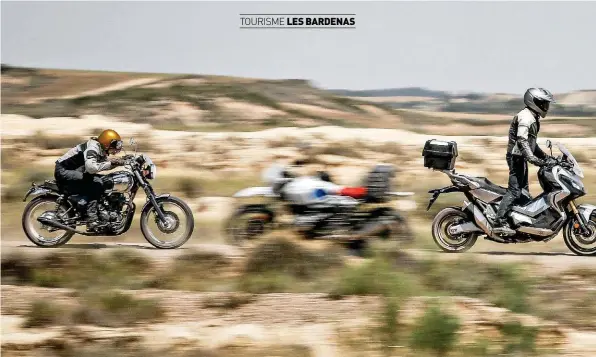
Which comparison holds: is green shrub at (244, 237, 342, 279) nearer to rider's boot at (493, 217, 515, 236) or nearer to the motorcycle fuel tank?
the motorcycle fuel tank

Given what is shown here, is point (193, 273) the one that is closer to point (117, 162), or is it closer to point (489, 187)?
point (117, 162)

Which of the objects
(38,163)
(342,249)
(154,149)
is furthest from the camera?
(154,149)

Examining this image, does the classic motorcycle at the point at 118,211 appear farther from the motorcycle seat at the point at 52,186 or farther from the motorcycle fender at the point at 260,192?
the motorcycle fender at the point at 260,192

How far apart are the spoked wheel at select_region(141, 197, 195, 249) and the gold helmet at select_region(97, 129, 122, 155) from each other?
89 cm

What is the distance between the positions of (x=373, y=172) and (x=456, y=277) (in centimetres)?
269

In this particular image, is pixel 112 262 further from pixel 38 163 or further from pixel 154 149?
pixel 154 149

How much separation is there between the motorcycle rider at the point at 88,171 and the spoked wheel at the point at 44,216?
0.90ft

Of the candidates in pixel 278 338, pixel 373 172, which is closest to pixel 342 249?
pixel 373 172

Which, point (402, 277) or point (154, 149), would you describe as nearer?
point (402, 277)

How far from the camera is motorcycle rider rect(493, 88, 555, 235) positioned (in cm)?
1241

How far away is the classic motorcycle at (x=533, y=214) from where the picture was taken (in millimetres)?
12352

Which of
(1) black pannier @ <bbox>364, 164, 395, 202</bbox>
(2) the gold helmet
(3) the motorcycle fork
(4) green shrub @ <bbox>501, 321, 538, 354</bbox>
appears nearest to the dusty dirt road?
(3) the motorcycle fork

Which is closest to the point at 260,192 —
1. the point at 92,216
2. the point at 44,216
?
the point at 92,216

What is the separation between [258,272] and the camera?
1104cm
